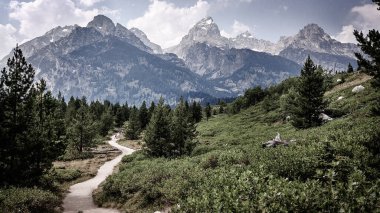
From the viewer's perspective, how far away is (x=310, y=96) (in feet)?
145

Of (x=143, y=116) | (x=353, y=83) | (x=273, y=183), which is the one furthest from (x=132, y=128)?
(x=273, y=183)

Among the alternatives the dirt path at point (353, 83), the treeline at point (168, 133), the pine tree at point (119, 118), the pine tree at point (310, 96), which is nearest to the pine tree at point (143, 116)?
the pine tree at point (119, 118)

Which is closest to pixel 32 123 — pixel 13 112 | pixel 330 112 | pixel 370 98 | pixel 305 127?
pixel 13 112

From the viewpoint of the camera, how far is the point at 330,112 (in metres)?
53.5

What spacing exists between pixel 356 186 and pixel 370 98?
4442 centimetres

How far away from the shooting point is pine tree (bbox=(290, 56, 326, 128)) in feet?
145

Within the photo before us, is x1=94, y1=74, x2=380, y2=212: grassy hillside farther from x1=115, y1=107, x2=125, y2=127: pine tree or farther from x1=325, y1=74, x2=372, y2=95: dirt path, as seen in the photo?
x1=115, y1=107, x2=125, y2=127: pine tree

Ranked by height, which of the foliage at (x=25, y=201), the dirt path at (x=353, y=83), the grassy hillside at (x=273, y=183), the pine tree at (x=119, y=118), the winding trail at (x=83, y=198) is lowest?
the winding trail at (x=83, y=198)

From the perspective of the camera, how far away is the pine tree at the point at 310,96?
44219mm

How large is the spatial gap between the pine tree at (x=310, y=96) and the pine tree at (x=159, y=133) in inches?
721

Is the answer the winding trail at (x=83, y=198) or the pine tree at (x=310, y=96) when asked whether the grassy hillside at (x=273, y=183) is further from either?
the pine tree at (x=310, y=96)

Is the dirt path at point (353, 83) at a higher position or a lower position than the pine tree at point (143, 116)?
higher

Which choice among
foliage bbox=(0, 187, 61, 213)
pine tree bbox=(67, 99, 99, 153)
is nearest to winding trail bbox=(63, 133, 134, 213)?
foliage bbox=(0, 187, 61, 213)

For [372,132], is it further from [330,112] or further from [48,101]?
[48,101]
